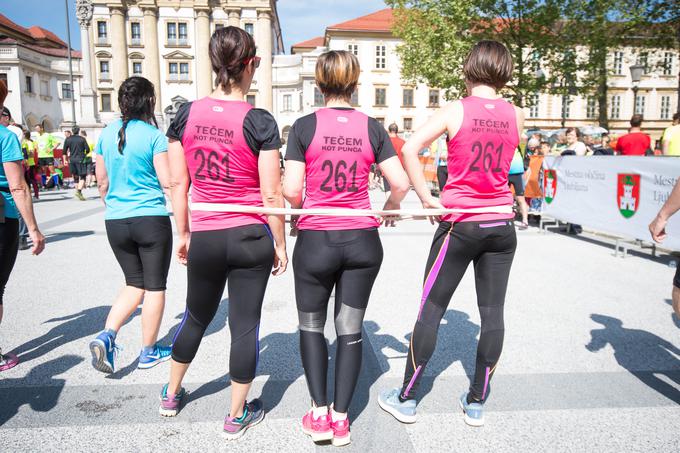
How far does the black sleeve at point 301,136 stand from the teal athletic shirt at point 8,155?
2045mm

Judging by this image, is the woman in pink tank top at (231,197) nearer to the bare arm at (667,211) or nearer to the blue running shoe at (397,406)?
the blue running shoe at (397,406)

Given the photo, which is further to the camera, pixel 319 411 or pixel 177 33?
pixel 177 33

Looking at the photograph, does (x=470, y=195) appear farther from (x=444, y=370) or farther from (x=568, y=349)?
(x=568, y=349)

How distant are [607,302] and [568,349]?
1.70 metres

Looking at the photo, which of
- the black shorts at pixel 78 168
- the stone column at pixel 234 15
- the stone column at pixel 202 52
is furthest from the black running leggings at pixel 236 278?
the stone column at pixel 234 15

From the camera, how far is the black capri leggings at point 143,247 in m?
3.40

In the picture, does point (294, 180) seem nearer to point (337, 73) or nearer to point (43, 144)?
point (337, 73)

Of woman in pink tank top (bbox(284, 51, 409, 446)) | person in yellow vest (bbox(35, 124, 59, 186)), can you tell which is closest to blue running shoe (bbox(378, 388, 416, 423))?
woman in pink tank top (bbox(284, 51, 409, 446))

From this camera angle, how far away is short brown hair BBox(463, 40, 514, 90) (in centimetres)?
270

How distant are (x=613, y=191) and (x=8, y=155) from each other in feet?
27.5

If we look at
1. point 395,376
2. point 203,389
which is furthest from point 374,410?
point 203,389

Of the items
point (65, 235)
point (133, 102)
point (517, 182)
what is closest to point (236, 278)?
point (133, 102)

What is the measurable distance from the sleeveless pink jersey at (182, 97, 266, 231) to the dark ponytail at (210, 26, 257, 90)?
0.13m

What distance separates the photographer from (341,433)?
2674 millimetres
